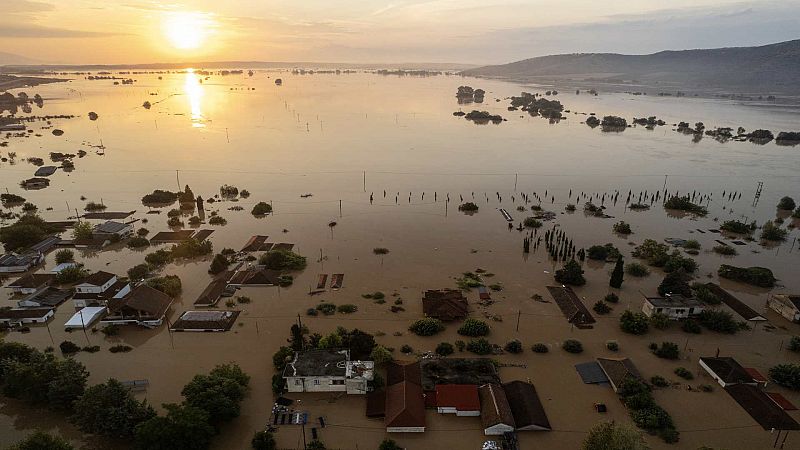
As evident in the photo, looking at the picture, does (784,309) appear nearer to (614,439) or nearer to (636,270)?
(636,270)

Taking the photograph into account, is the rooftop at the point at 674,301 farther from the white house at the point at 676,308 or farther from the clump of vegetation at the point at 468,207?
the clump of vegetation at the point at 468,207

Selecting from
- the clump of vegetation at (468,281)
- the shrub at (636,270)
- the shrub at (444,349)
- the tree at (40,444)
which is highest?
the tree at (40,444)

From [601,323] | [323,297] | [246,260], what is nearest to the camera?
[601,323]

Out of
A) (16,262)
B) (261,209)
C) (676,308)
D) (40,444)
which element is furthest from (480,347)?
(16,262)

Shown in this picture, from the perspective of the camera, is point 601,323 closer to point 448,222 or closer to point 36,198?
point 448,222

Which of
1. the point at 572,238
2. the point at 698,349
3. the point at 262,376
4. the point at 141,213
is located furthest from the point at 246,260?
the point at 698,349

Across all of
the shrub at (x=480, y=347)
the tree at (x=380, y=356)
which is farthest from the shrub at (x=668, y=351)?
the tree at (x=380, y=356)

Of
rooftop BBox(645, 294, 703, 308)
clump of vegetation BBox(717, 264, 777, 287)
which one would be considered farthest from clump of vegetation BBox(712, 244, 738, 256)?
rooftop BBox(645, 294, 703, 308)
